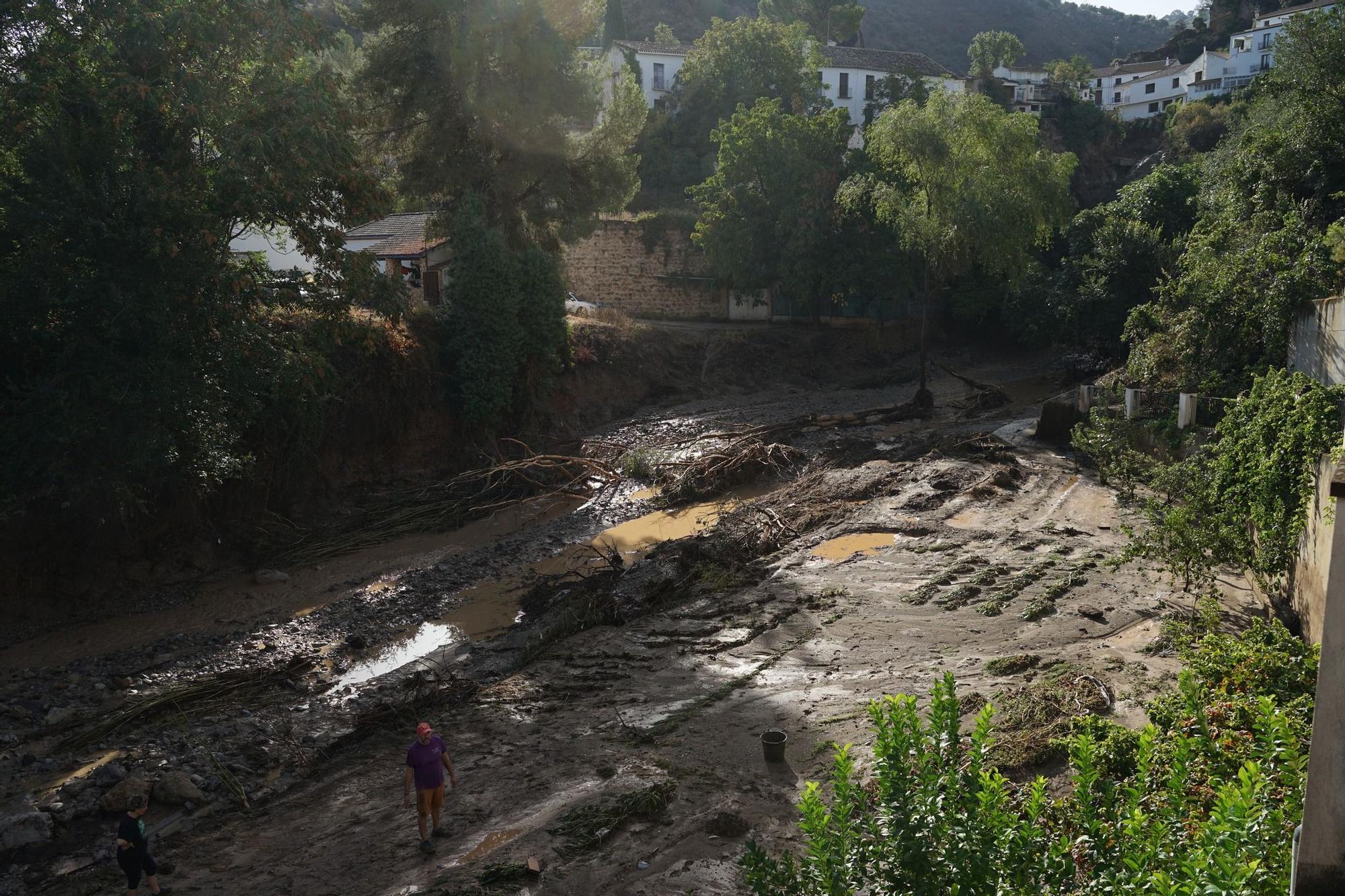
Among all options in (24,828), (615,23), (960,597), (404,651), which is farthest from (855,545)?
(615,23)

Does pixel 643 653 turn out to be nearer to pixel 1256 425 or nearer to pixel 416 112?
pixel 1256 425

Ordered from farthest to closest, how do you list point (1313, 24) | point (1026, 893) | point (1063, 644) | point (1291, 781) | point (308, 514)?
point (1313, 24) < point (308, 514) < point (1063, 644) < point (1291, 781) < point (1026, 893)

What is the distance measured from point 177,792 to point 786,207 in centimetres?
2837

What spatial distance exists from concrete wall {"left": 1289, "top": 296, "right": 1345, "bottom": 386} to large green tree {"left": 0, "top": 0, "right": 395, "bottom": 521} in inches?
608

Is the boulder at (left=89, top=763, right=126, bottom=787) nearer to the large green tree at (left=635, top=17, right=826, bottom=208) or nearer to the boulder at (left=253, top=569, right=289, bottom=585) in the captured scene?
the boulder at (left=253, top=569, right=289, bottom=585)

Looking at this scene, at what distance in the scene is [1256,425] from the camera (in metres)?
11.5

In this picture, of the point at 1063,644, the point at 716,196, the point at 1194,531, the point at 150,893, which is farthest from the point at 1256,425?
the point at 716,196

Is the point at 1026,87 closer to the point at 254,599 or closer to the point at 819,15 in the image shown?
the point at 819,15

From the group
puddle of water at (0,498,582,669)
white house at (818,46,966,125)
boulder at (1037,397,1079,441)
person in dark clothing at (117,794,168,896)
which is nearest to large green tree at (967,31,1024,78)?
white house at (818,46,966,125)

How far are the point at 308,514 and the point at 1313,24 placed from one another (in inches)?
1029

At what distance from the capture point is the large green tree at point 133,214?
1280cm

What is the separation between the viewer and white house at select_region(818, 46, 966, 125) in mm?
54594

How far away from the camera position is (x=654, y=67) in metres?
55.4

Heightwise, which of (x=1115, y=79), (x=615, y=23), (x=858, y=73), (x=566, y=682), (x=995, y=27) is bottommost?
→ (x=566, y=682)
